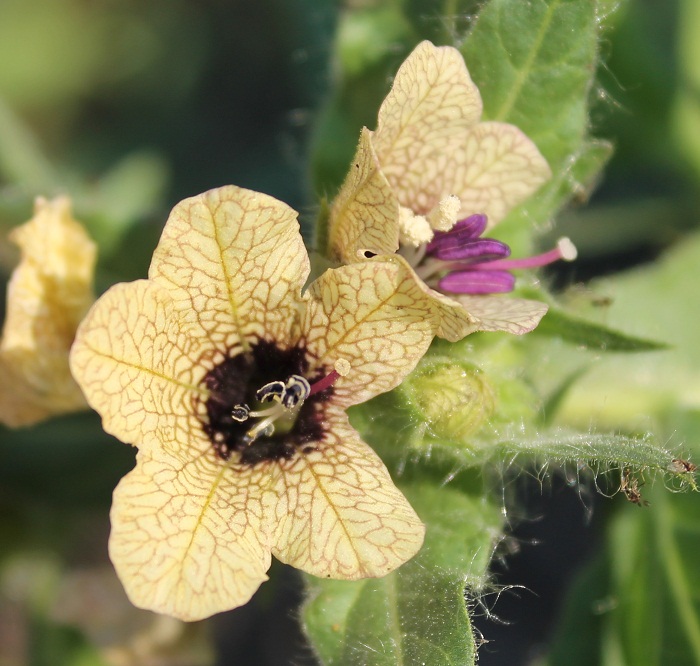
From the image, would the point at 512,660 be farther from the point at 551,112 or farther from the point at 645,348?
the point at 551,112

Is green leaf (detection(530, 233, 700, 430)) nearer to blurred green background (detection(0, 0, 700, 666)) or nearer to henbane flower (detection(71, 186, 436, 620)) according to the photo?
blurred green background (detection(0, 0, 700, 666))

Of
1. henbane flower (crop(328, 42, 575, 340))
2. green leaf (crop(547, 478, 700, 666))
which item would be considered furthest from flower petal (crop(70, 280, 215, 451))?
green leaf (crop(547, 478, 700, 666))

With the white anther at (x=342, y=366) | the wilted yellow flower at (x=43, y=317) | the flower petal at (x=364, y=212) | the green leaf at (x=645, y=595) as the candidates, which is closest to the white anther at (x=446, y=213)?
the flower petal at (x=364, y=212)

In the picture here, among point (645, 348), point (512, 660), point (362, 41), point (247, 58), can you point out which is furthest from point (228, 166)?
point (645, 348)

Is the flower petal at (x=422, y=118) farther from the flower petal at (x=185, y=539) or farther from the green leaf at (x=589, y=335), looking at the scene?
the flower petal at (x=185, y=539)

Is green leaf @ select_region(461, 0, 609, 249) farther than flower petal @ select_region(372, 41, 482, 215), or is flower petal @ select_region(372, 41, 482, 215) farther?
green leaf @ select_region(461, 0, 609, 249)
